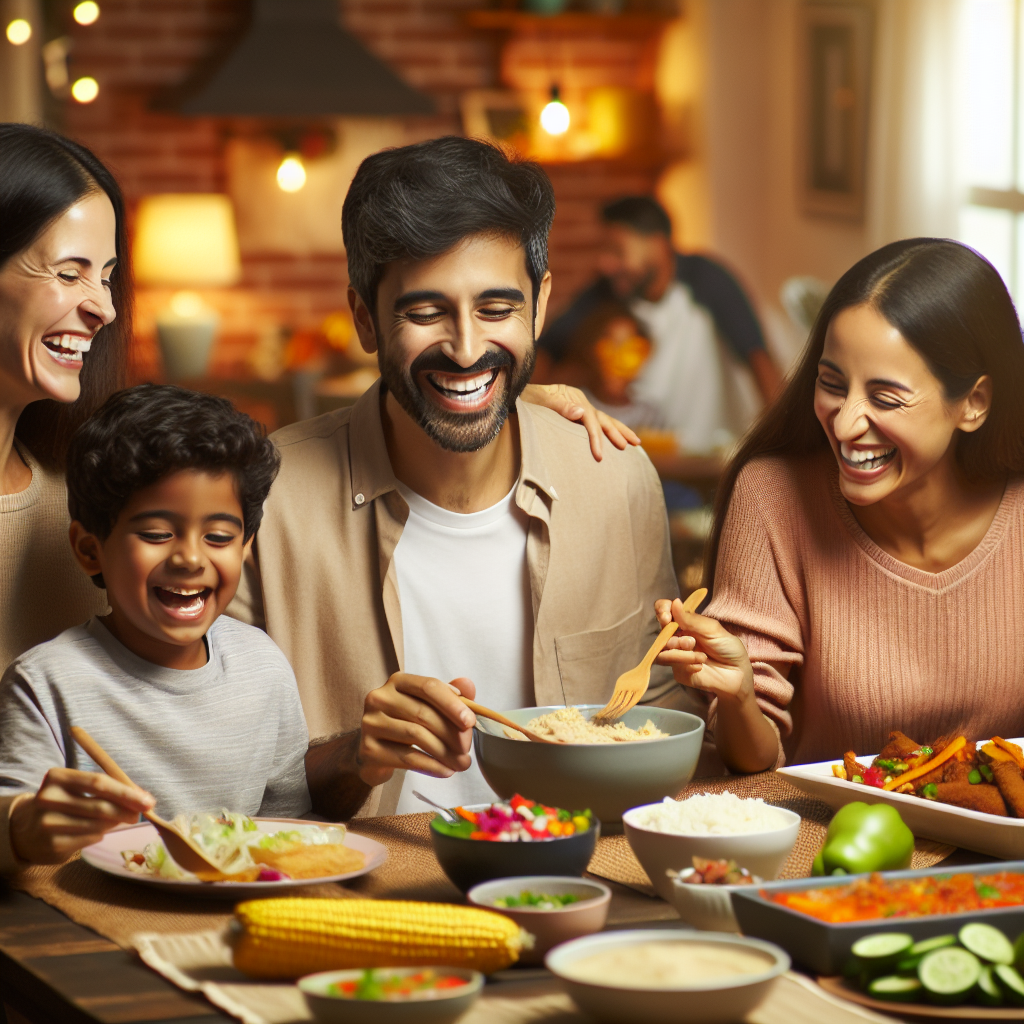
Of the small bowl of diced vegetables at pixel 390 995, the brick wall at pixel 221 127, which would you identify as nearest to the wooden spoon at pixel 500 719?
the small bowl of diced vegetables at pixel 390 995

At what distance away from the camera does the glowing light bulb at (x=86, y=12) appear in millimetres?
6758

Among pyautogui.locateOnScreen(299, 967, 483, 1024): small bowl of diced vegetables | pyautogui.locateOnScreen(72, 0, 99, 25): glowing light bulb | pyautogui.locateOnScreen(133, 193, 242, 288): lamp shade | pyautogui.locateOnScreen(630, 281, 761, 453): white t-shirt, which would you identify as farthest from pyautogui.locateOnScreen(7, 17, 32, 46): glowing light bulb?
pyautogui.locateOnScreen(299, 967, 483, 1024): small bowl of diced vegetables

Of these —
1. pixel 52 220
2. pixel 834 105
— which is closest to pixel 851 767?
pixel 52 220

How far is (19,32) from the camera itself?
6.38 metres

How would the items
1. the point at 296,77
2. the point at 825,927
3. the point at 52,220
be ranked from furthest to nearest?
the point at 296,77 → the point at 52,220 → the point at 825,927

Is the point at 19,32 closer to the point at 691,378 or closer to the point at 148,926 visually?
the point at 691,378

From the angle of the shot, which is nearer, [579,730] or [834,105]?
[579,730]

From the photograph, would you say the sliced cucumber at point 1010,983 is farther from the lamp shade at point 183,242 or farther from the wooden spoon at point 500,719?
the lamp shade at point 183,242

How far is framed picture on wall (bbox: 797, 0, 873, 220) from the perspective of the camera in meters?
6.32

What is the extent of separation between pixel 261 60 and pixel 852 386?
5.44 meters

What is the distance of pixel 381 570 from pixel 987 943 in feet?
3.85

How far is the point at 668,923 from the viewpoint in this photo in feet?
4.11

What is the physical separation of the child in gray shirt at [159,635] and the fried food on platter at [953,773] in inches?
28.2

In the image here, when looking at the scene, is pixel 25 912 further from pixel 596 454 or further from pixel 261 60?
pixel 261 60
